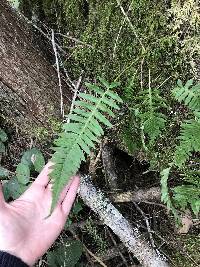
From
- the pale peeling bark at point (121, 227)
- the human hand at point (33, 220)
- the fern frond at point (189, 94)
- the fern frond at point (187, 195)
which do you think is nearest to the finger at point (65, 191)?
the human hand at point (33, 220)

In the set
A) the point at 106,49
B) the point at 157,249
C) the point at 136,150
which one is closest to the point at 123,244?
the point at 157,249

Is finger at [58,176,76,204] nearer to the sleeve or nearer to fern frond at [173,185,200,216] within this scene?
the sleeve

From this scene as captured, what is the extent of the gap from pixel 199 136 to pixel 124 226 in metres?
0.96

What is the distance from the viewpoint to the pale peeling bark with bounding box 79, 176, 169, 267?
9.23 ft

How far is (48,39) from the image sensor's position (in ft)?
9.55

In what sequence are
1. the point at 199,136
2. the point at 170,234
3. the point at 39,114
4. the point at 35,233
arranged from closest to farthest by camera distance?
the point at 199,136 < the point at 35,233 < the point at 39,114 < the point at 170,234

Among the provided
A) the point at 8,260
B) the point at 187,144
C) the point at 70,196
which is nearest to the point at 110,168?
the point at 70,196

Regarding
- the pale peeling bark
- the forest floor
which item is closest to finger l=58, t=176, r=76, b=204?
the pale peeling bark

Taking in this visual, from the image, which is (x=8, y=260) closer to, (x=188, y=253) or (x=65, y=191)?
(x=65, y=191)

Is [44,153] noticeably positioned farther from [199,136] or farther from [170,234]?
[199,136]

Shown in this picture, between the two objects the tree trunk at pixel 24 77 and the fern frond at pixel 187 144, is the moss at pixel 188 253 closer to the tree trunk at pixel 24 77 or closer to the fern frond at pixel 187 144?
the fern frond at pixel 187 144

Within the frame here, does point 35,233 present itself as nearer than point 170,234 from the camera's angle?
Yes

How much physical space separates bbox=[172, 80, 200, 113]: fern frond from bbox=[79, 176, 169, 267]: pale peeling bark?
987mm

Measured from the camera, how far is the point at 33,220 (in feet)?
8.48
